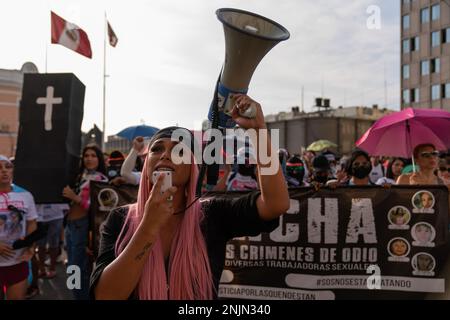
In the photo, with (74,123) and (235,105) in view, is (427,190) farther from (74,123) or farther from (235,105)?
(74,123)

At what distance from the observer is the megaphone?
62.3 inches

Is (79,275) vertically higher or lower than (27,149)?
lower

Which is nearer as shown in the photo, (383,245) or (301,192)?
(383,245)

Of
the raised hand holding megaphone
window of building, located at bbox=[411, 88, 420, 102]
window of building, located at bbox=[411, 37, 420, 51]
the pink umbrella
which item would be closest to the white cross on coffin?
the raised hand holding megaphone

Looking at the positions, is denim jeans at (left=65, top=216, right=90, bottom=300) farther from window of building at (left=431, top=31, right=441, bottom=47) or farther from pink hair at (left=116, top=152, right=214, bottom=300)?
window of building at (left=431, top=31, right=441, bottom=47)

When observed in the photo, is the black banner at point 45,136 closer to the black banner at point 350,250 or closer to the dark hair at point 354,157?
the black banner at point 350,250

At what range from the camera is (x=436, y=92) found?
146 ft

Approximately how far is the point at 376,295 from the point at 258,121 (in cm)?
287

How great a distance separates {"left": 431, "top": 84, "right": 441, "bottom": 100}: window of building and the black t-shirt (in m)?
48.1

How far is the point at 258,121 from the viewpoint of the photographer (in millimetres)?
1571

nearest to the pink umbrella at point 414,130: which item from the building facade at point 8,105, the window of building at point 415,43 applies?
the building facade at point 8,105

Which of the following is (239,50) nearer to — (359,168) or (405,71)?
(359,168)

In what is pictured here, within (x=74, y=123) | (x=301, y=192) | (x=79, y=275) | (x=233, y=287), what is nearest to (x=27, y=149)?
(x=74, y=123)

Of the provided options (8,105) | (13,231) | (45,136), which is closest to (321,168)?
(45,136)
